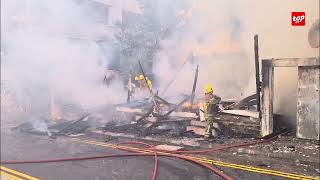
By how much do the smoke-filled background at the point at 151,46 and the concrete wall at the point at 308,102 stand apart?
2.45 meters

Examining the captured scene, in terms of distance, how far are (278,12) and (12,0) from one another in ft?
33.0

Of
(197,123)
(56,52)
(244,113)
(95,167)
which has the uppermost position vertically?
(56,52)

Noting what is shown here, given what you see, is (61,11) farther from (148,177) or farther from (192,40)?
(192,40)

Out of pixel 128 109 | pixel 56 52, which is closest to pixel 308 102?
pixel 128 109

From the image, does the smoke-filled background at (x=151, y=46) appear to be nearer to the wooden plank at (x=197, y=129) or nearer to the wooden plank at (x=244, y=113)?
the wooden plank at (x=244, y=113)

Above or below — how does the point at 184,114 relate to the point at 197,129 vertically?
above

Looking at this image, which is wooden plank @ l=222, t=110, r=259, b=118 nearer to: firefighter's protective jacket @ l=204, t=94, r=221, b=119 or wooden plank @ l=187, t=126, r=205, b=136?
firefighter's protective jacket @ l=204, t=94, r=221, b=119

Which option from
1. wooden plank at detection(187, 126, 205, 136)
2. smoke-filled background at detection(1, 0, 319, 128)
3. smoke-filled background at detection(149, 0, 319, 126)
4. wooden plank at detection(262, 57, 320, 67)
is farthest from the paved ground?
smoke-filled background at detection(149, 0, 319, 126)

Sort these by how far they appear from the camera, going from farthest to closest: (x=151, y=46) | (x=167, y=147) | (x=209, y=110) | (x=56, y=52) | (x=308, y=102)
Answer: (x=151, y=46), (x=56, y=52), (x=209, y=110), (x=308, y=102), (x=167, y=147)

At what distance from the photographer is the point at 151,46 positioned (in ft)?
55.8

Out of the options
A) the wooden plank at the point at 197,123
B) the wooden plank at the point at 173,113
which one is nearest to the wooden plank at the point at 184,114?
the wooden plank at the point at 173,113

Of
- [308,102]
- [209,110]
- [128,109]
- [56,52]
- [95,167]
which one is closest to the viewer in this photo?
[95,167]

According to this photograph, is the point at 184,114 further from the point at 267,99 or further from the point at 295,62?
the point at 295,62

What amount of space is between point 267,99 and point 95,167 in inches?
222
